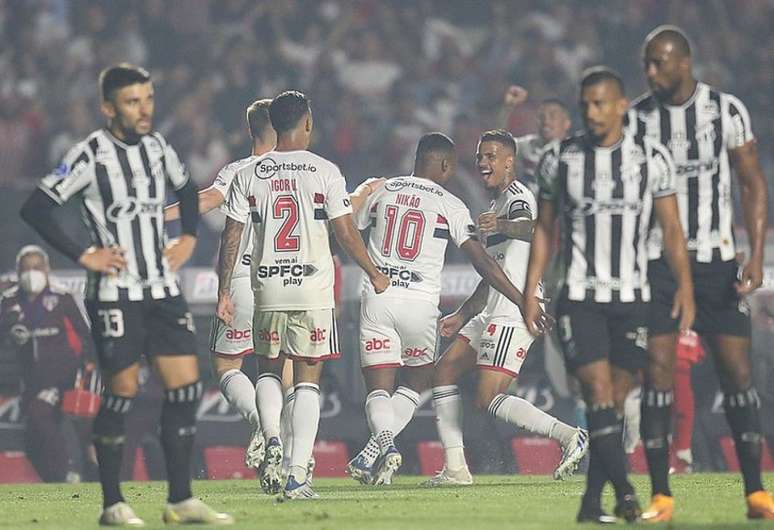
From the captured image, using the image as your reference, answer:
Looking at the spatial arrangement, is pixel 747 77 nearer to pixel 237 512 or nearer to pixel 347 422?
pixel 347 422

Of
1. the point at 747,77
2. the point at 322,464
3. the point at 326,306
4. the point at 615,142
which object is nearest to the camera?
the point at 615,142

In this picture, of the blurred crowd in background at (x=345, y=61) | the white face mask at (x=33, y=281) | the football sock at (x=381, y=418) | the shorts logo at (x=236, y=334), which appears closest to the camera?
the football sock at (x=381, y=418)

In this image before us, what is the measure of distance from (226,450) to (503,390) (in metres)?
3.62

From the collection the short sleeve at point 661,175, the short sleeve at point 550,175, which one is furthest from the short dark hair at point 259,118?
the short sleeve at point 661,175

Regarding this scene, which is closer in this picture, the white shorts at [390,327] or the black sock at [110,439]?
the black sock at [110,439]

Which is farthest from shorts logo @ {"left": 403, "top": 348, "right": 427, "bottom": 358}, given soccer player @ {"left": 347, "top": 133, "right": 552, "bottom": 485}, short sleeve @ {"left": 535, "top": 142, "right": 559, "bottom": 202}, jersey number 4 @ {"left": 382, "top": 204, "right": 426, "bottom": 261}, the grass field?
short sleeve @ {"left": 535, "top": 142, "right": 559, "bottom": 202}

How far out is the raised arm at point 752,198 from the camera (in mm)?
7895

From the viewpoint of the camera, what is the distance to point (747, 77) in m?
18.9

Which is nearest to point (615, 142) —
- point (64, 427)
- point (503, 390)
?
point (503, 390)

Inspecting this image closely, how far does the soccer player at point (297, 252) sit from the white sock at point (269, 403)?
0.15m

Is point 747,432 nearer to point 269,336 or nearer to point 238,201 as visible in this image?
point 269,336

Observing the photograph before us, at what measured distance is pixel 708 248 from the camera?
796cm

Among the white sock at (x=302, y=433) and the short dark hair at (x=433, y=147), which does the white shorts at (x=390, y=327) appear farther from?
the white sock at (x=302, y=433)

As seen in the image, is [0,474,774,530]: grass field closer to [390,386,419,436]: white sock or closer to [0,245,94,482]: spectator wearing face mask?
[390,386,419,436]: white sock
